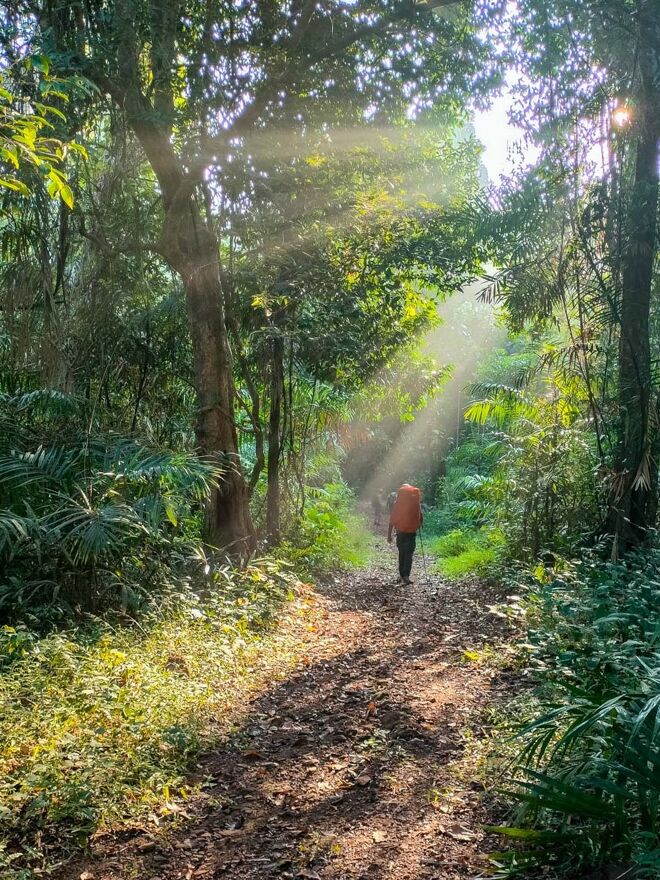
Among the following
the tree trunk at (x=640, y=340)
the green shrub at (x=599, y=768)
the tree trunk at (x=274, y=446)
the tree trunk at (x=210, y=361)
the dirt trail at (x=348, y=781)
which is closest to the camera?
the green shrub at (x=599, y=768)

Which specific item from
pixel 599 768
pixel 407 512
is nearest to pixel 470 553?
pixel 407 512

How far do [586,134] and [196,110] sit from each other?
4420 millimetres

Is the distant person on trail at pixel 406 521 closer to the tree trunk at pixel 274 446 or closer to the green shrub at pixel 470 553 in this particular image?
the green shrub at pixel 470 553

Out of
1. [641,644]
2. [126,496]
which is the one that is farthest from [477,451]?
[641,644]

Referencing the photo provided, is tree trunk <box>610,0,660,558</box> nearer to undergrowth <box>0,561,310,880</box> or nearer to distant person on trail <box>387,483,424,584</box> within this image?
distant person on trail <box>387,483,424,584</box>

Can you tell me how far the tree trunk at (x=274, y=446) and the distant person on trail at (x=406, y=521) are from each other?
191cm

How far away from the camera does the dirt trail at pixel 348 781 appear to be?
307 centimetres

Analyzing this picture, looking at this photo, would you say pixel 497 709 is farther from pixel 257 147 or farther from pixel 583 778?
pixel 257 147

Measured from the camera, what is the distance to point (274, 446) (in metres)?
10.4

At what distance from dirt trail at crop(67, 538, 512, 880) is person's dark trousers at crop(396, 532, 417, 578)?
11.9 feet

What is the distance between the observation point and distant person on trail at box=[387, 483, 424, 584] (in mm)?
10320

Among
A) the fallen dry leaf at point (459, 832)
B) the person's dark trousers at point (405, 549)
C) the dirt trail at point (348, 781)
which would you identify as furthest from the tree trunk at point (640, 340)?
the fallen dry leaf at point (459, 832)

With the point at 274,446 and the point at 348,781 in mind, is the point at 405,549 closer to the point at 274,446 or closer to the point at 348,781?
the point at 274,446

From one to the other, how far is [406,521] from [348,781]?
6585mm
